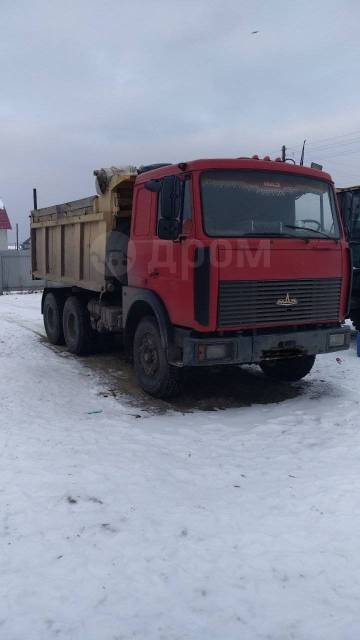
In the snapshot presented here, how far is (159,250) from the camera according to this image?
6.17 m

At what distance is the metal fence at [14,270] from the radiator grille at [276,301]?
18.2m

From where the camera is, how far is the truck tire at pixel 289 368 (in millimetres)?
7199

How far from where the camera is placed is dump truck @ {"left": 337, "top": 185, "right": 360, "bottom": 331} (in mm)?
9734

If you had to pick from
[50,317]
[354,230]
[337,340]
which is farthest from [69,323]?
[354,230]

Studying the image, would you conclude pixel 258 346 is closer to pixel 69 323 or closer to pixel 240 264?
pixel 240 264

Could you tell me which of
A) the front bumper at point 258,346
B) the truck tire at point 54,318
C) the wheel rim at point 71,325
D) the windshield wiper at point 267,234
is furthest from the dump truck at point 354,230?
the truck tire at point 54,318

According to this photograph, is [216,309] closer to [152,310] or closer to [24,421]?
[152,310]

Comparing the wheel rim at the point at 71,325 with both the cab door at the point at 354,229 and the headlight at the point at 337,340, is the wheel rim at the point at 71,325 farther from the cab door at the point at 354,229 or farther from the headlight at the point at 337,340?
the cab door at the point at 354,229

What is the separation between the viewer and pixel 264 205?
5.82m

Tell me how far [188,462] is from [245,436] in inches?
33.8

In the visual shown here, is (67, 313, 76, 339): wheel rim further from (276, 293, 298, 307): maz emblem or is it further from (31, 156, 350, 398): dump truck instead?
(276, 293, 298, 307): maz emblem

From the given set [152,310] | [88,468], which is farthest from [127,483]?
[152,310]

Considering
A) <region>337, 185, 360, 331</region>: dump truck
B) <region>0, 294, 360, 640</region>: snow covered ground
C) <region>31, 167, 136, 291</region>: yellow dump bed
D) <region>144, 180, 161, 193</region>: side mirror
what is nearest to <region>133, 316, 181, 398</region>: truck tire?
<region>0, 294, 360, 640</region>: snow covered ground

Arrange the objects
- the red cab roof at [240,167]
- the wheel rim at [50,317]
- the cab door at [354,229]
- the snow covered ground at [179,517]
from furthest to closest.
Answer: the wheel rim at [50,317] → the cab door at [354,229] → the red cab roof at [240,167] → the snow covered ground at [179,517]
